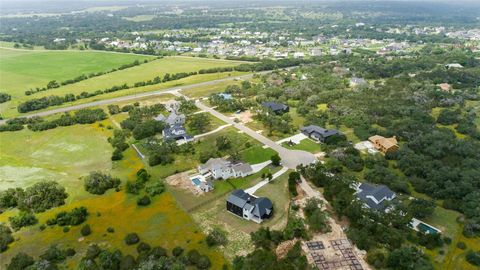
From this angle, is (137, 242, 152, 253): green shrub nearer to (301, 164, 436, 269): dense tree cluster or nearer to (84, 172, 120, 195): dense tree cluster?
(84, 172, 120, 195): dense tree cluster

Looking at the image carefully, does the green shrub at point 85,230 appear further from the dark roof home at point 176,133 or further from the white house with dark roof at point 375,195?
the white house with dark roof at point 375,195

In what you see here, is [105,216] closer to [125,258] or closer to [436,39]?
[125,258]

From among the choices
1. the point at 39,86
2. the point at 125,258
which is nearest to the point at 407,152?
the point at 125,258

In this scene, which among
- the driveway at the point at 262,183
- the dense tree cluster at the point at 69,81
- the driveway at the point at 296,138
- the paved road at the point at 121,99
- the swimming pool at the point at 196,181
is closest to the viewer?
the driveway at the point at 262,183

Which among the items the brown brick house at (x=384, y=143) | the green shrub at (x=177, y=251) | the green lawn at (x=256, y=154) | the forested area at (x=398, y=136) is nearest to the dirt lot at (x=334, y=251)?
the forested area at (x=398, y=136)

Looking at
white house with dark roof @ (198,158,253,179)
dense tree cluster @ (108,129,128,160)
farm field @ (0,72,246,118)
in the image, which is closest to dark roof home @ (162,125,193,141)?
dense tree cluster @ (108,129,128,160)

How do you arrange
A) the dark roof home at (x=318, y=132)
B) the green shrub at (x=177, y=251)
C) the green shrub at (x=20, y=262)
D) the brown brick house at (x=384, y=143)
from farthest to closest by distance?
the dark roof home at (x=318, y=132), the brown brick house at (x=384, y=143), the green shrub at (x=177, y=251), the green shrub at (x=20, y=262)
